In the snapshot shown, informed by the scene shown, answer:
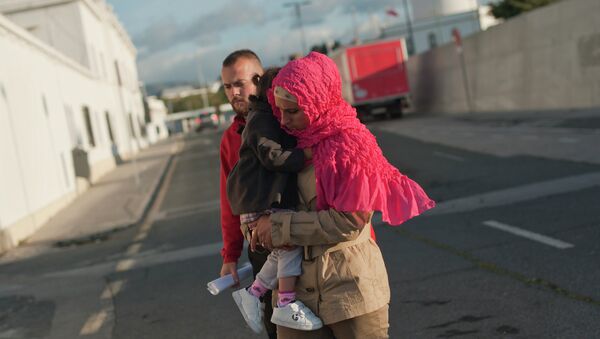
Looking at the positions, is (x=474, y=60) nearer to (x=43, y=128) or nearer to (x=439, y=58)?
(x=439, y=58)

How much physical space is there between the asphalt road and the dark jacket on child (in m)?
2.70

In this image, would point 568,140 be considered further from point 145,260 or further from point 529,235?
point 145,260

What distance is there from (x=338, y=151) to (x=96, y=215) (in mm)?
14245

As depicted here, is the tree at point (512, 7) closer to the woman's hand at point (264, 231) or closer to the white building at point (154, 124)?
the white building at point (154, 124)

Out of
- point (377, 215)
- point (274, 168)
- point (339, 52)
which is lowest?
point (377, 215)

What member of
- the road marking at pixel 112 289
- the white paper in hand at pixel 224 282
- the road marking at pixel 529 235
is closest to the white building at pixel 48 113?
the road marking at pixel 112 289

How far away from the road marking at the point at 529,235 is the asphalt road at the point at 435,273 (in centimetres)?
2

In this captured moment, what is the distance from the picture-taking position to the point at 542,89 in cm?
2489

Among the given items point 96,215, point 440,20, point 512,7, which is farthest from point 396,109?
point 440,20

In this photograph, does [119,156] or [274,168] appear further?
[119,156]

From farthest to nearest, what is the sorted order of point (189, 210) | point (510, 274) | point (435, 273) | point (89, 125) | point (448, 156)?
point (89, 125) → point (448, 156) → point (189, 210) → point (435, 273) → point (510, 274)

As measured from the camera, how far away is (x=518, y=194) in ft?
33.7

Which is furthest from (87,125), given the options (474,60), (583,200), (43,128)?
(583,200)

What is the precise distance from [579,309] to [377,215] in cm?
595
